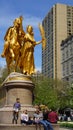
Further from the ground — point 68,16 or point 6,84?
point 68,16

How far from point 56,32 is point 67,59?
3032 centimetres

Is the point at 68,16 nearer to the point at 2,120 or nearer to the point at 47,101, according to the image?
the point at 47,101

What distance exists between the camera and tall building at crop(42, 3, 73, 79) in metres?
170

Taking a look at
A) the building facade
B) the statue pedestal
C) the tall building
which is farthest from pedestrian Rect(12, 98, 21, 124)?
the tall building

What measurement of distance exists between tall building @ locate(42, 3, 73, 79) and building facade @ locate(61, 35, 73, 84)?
19.6 metres

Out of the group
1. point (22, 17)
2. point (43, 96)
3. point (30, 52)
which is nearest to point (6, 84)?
point (30, 52)

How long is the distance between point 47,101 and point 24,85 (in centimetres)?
4116

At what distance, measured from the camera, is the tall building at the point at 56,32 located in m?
170

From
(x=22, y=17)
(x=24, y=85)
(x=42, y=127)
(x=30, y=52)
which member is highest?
(x=22, y=17)

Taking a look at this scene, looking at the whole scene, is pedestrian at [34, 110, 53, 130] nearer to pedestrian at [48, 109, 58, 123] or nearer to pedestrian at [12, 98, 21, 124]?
pedestrian at [48, 109, 58, 123]

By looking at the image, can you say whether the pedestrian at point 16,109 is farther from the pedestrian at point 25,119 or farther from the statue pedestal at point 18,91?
the statue pedestal at point 18,91

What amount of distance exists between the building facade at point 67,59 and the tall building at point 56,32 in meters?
19.6

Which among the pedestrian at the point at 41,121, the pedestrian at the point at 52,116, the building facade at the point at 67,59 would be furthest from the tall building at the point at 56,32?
the pedestrian at the point at 41,121

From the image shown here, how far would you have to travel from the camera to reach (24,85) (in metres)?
27.1
